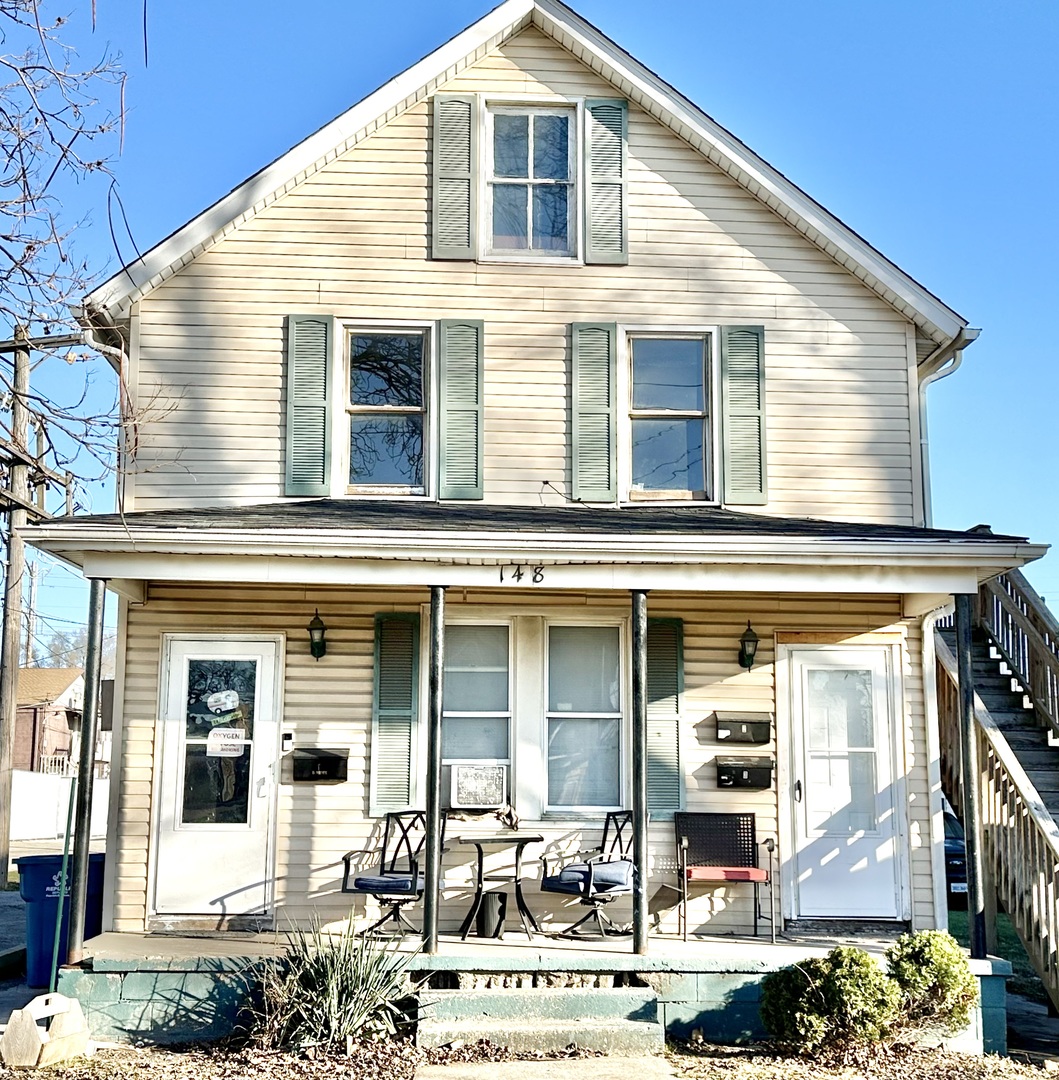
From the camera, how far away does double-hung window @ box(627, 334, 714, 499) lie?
34.1 ft

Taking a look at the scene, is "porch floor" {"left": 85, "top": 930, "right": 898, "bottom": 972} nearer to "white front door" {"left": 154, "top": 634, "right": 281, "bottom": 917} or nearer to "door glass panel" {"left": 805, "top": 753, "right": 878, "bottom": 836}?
"white front door" {"left": 154, "top": 634, "right": 281, "bottom": 917}

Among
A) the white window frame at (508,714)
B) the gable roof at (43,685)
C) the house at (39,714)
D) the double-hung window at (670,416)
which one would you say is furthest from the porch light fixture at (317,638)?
the gable roof at (43,685)

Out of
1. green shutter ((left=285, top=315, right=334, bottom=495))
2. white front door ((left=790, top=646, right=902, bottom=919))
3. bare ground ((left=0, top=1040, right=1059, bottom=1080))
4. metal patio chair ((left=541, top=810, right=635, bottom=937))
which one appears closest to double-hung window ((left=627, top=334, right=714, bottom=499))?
white front door ((left=790, top=646, right=902, bottom=919))

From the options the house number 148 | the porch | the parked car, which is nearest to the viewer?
the porch

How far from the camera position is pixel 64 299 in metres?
5.52

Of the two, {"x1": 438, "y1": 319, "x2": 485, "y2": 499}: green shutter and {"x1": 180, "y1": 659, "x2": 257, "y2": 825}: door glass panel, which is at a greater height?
{"x1": 438, "y1": 319, "x2": 485, "y2": 499}: green shutter

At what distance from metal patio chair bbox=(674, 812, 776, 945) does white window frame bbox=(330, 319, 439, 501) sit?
128 inches

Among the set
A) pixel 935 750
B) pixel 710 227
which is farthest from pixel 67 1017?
pixel 710 227

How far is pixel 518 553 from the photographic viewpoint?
838cm

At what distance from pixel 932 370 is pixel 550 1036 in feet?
20.5

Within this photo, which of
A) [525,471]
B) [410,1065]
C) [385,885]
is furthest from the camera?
[525,471]

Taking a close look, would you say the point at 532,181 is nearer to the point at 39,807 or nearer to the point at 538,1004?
the point at 538,1004

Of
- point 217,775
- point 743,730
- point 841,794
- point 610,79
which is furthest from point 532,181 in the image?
point 841,794

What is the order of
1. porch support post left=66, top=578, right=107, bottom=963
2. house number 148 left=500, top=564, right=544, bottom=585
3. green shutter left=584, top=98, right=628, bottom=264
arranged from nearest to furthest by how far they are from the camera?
porch support post left=66, top=578, right=107, bottom=963
house number 148 left=500, top=564, right=544, bottom=585
green shutter left=584, top=98, right=628, bottom=264
